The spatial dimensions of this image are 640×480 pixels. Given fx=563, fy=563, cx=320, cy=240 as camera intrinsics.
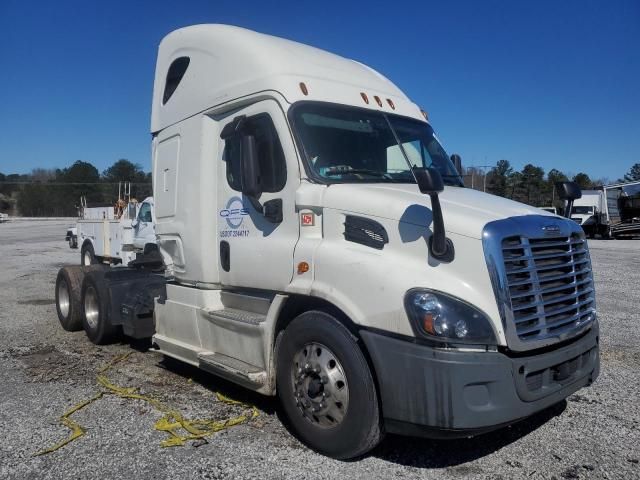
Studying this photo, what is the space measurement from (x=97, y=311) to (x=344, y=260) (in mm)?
4835

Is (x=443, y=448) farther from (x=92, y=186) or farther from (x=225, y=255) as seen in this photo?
(x=92, y=186)

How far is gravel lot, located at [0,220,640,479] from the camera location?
387cm

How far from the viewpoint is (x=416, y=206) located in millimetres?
3820

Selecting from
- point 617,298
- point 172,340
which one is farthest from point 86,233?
point 617,298

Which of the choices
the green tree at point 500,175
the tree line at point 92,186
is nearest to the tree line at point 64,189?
the tree line at point 92,186

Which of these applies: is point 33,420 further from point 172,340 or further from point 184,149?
point 184,149

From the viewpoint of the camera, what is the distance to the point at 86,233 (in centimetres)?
1798

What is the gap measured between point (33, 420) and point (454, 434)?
11.6 ft

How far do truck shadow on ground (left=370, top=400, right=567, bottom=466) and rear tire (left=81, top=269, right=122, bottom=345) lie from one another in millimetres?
4384

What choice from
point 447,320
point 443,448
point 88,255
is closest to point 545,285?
point 447,320

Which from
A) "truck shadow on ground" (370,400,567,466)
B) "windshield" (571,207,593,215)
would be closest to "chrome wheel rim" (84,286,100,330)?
"truck shadow on ground" (370,400,567,466)

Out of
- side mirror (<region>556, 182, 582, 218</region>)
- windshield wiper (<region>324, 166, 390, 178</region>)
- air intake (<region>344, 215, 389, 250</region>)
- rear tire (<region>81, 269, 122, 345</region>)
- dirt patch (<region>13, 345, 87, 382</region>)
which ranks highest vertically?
windshield wiper (<region>324, 166, 390, 178</region>)

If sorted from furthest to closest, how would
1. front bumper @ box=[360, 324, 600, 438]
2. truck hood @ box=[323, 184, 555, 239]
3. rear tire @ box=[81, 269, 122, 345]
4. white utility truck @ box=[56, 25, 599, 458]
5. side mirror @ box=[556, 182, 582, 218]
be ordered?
rear tire @ box=[81, 269, 122, 345] < side mirror @ box=[556, 182, 582, 218] < truck hood @ box=[323, 184, 555, 239] < white utility truck @ box=[56, 25, 599, 458] < front bumper @ box=[360, 324, 600, 438]

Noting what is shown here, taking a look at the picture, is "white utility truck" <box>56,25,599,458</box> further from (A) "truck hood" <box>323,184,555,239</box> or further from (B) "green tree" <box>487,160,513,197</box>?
(B) "green tree" <box>487,160,513,197</box>
